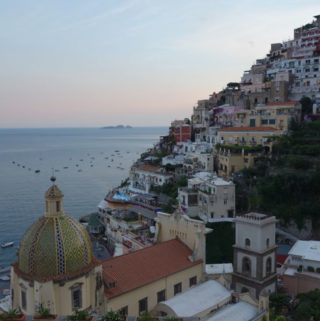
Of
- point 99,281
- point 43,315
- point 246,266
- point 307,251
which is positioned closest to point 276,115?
point 307,251

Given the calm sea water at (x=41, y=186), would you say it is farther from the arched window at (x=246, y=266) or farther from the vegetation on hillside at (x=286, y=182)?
the vegetation on hillside at (x=286, y=182)

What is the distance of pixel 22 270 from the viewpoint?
19703 millimetres

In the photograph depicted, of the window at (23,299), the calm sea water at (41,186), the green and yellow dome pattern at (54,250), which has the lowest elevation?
the calm sea water at (41,186)

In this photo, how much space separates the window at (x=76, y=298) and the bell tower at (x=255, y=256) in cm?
1612

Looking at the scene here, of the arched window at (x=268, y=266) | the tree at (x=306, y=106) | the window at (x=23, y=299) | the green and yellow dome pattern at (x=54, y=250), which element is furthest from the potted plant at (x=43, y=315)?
the tree at (x=306, y=106)

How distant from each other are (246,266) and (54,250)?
1827cm

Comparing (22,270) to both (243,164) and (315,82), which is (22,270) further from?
(315,82)

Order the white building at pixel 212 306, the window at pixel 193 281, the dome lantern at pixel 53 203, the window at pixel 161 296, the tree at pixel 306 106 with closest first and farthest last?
the dome lantern at pixel 53 203
the white building at pixel 212 306
the window at pixel 161 296
the window at pixel 193 281
the tree at pixel 306 106

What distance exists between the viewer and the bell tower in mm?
31188

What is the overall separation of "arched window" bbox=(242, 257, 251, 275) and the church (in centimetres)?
790

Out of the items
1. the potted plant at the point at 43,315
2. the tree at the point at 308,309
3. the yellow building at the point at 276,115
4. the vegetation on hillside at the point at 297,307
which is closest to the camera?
the potted plant at the point at 43,315

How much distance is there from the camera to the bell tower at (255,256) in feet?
102

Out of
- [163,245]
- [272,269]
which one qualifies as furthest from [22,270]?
[272,269]

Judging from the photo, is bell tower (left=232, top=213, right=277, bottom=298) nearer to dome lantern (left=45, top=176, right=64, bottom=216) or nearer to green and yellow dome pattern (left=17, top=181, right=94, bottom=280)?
green and yellow dome pattern (left=17, top=181, right=94, bottom=280)
